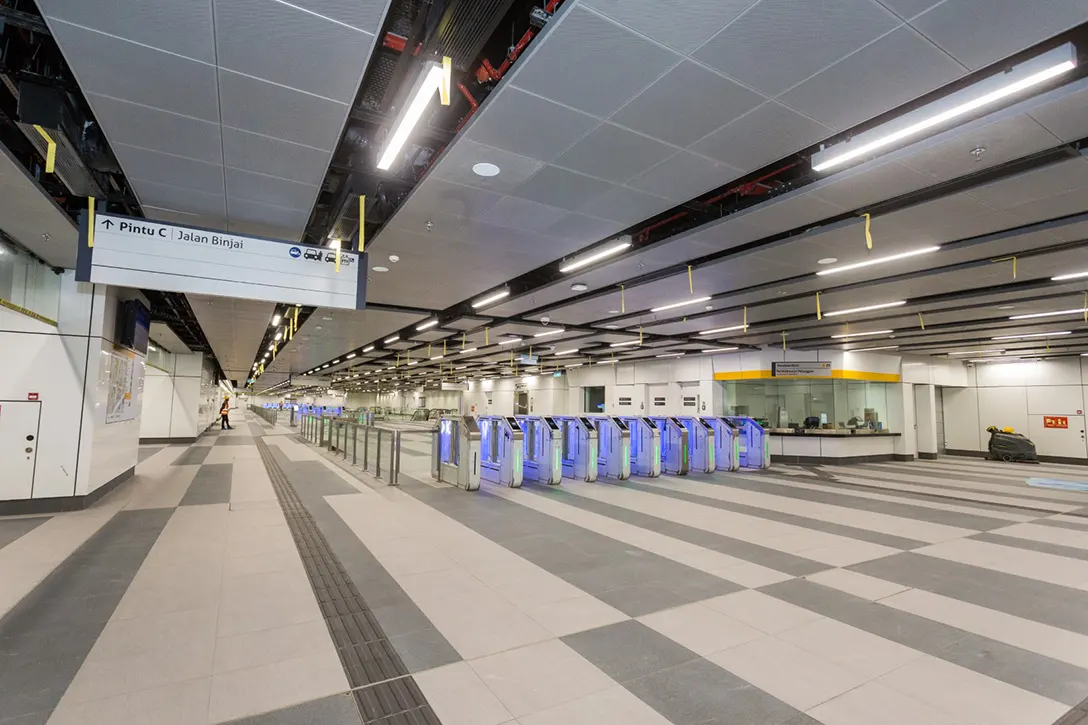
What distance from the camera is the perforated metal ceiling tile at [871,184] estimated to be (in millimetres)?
4262

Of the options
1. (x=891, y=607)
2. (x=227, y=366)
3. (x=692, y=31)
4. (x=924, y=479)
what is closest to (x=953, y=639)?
(x=891, y=607)

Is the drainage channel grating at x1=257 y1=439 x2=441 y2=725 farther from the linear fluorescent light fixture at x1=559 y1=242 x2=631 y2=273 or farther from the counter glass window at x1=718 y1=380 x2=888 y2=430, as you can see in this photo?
the counter glass window at x1=718 y1=380 x2=888 y2=430

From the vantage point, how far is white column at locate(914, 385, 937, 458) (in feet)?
54.9

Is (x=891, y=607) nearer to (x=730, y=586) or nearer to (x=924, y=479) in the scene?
(x=730, y=586)

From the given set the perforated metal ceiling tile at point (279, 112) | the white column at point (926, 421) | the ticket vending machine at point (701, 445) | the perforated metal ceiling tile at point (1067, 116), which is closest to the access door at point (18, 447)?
the perforated metal ceiling tile at point (279, 112)

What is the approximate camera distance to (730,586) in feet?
13.6

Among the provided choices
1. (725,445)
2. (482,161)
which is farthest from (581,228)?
(725,445)

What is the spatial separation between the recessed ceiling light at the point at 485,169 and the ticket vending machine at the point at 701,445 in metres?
9.19

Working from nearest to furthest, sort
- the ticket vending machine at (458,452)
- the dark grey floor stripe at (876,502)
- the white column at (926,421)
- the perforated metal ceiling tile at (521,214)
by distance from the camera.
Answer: the perforated metal ceiling tile at (521,214)
the dark grey floor stripe at (876,502)
the ticket vending machine at (458,452)
the white column at (926,421)

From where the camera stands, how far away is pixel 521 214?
5344mm

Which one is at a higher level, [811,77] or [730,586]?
[811,77]

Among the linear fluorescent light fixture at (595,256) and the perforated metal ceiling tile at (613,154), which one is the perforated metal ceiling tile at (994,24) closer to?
the perforated metal ceiling tile at (613,154)

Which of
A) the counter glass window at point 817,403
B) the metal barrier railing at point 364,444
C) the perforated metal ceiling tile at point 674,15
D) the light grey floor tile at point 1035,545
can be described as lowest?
the light grey floor tile at point 1035,545

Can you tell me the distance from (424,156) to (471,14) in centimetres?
197
